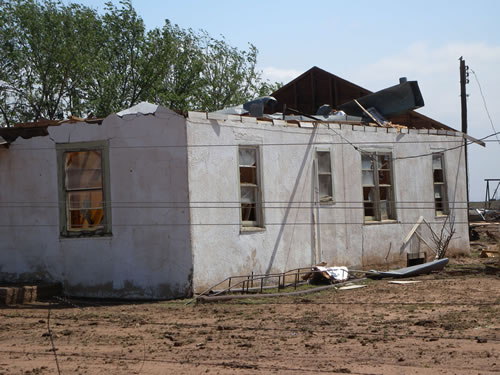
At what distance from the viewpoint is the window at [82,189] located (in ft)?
49.5

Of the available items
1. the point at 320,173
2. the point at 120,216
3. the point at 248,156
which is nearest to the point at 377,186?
the point at 320,173

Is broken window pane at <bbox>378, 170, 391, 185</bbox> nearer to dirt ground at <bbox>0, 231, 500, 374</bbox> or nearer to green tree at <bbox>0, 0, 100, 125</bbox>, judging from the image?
dirt ground at <bbox>0, 231, 500, 374</bbox>

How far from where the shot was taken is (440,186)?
21.6 metres

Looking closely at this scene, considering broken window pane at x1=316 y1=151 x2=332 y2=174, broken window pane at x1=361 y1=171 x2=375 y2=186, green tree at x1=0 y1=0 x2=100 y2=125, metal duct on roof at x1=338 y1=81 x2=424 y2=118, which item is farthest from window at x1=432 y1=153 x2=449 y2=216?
green tree at x1=0 y1=0 x2=100 y2=125

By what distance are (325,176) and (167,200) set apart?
489cm

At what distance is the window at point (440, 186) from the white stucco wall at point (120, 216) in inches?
382

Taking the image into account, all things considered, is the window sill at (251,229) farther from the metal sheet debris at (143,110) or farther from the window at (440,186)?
the window at (440,186)

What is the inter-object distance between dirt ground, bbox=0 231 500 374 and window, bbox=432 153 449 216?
6.46 meters

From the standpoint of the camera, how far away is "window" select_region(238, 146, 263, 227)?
627 inches

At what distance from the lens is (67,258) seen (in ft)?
50.3

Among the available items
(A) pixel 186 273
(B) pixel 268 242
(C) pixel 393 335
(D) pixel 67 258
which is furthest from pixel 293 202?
(C) pixel 393 335

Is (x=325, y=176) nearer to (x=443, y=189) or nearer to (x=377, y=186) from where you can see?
(x=377, y=186)

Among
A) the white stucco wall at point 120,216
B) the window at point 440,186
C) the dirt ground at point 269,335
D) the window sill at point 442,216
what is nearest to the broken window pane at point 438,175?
the window at point 440,186

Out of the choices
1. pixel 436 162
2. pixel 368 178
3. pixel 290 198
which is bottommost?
pixel 290 198
